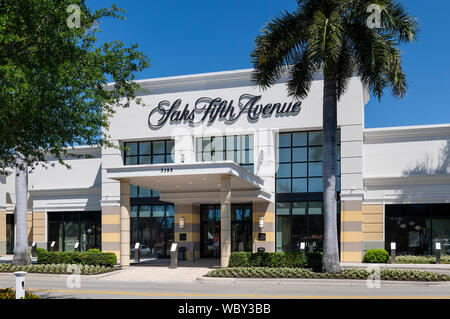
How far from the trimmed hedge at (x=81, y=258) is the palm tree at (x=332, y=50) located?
10587 mm

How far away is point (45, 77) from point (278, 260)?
1360 centimetres

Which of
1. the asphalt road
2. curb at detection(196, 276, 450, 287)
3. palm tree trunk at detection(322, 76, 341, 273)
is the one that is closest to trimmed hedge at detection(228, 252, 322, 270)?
palm tree trunk at detection(322, 76, 341, 273)

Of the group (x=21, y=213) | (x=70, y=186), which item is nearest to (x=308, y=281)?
(x=21, y=213)

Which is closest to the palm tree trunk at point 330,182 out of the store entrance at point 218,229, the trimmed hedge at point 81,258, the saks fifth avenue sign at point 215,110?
the saks fifth avenue sign at point 215,110

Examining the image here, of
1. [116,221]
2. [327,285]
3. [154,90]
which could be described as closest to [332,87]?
[327,285]

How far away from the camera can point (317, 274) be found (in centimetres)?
2020

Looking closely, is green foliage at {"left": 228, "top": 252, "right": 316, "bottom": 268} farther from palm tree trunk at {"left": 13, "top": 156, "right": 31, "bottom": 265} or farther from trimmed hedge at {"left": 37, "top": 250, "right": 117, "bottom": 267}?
palm tree trunk at {"left": 13, "top": 156, "right": 31, "bottom": 265}

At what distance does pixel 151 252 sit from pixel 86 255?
9.05m

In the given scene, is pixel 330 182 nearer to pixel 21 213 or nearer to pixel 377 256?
pixel 377 256

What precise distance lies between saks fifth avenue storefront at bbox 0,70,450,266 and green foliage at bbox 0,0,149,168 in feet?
37.9

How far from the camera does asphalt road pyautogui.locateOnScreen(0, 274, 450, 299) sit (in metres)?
16.3

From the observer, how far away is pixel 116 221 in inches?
1300

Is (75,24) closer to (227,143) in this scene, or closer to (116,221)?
(227,143)

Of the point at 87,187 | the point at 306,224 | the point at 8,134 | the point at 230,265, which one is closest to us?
the point at 8,134
